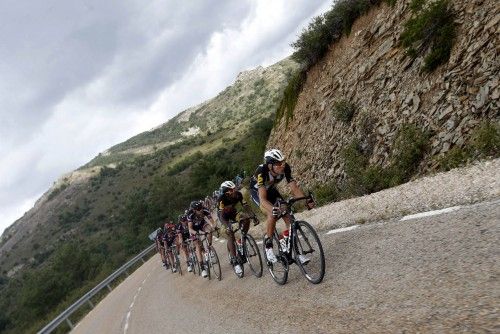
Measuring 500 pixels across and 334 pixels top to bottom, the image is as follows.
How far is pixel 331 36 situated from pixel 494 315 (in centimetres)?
1959

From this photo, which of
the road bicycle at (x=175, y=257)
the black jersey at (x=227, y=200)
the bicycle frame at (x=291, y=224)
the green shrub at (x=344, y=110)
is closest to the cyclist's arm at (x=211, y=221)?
the black jersey at (x=227, y=200)

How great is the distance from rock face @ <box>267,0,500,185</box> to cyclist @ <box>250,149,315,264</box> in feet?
19.2

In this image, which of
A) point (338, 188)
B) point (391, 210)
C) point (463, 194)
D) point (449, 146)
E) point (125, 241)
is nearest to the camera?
point (463, 194)

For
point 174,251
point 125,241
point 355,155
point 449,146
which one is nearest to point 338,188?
point 355,155

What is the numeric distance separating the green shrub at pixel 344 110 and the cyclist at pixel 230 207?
29.0ft

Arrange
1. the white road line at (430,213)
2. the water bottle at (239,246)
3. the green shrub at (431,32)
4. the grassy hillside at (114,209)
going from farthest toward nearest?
the grassy hillside at (114,209) → the green shrub at (431,32) → the water bottle at (239,246) → the white road line at (430,213)

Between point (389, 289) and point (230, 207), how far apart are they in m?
5.70

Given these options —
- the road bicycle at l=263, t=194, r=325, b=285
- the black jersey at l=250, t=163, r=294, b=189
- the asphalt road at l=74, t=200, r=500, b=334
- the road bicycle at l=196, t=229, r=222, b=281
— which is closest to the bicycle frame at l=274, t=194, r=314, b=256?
the road bicycle at l=263, t=194, r=325, b=285

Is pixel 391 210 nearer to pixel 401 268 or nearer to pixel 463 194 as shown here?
pixel 463 194

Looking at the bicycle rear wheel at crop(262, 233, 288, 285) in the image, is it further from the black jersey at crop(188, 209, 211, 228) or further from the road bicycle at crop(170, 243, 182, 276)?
the road bicycle at crop(170, 243, 182, 276)

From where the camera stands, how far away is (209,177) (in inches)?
2598

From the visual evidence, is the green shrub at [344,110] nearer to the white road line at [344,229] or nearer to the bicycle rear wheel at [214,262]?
the bicycle rear wheel at [214,262]

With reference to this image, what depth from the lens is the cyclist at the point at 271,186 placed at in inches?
275

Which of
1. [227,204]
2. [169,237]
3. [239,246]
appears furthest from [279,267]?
[169,237]
